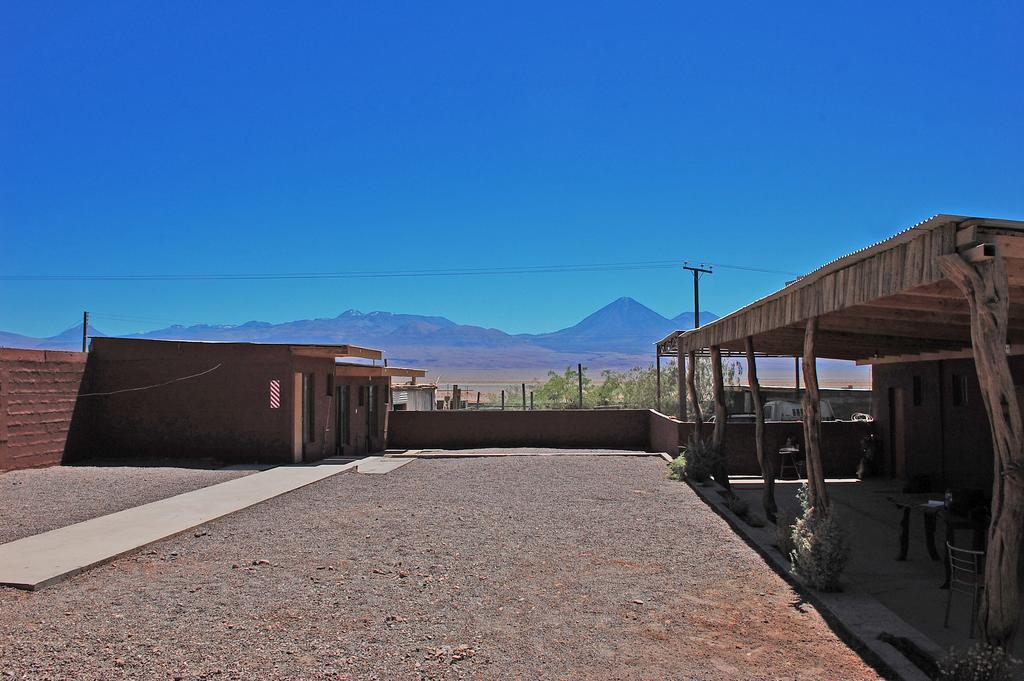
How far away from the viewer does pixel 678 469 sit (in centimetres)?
1554

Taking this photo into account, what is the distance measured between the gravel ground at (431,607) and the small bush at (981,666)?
58cm

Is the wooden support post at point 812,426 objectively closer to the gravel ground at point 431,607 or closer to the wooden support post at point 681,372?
the gravel ground at point 431,607

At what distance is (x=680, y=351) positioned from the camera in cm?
1664

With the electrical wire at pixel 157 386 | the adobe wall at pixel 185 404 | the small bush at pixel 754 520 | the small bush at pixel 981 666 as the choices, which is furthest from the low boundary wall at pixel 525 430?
the small bush at pixel 981 666

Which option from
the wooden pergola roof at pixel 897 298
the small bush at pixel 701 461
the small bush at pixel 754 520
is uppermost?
the wooden pergola roof at pixel 897 298

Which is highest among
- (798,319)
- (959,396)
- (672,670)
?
(798,319)

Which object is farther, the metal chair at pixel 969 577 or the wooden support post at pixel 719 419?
the wooden support post at pixel 719 419

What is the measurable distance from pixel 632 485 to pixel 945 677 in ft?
33.2

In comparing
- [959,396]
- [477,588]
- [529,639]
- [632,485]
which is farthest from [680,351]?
[529,639]

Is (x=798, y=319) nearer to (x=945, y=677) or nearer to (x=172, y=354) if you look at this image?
(x=945, y=677)

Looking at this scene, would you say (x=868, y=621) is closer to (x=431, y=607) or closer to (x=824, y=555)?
(x=824, y=555)

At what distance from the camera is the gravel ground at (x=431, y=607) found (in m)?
5.47

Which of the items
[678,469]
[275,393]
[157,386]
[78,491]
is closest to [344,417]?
[275,393]

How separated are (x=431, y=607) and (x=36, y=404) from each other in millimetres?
13688
